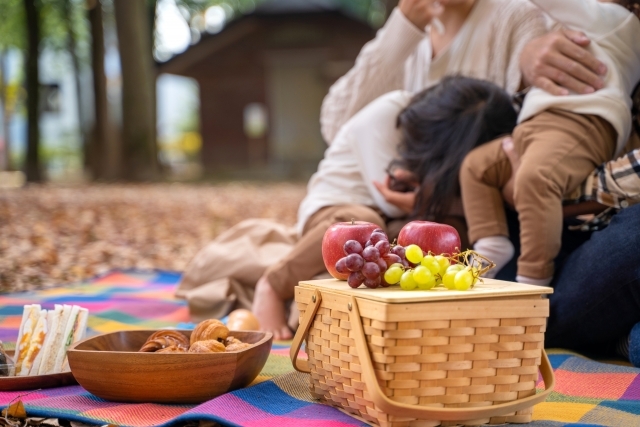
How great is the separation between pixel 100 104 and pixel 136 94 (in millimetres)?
1684

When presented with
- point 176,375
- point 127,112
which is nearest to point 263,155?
point 127,112

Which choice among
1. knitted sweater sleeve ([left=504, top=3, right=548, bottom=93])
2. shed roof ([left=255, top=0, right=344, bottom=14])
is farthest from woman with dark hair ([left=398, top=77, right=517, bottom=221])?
shed roof ([left=255, top=0, right=344, bottom=14])

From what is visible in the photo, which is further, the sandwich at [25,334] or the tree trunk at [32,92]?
the tree trunk at [32,92]

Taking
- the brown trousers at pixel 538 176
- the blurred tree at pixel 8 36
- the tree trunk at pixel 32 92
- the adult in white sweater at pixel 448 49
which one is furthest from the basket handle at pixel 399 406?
the blurred tree at pixel 8 36

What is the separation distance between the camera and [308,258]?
3234 mm

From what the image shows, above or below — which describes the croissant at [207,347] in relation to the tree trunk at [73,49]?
below

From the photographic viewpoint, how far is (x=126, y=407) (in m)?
2.05

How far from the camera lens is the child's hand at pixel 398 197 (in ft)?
10.7

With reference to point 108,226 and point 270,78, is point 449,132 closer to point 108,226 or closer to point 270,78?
point 108,226

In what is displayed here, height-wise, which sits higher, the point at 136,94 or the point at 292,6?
the point at 292,6

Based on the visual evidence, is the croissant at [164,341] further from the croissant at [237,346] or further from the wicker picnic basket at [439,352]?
the wicker picnic basket at [439,352]

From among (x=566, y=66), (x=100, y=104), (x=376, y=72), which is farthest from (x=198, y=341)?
(x=100, y=104)

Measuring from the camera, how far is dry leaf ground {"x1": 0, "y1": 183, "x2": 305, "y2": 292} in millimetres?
5352

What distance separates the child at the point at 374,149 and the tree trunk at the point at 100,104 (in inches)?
482
